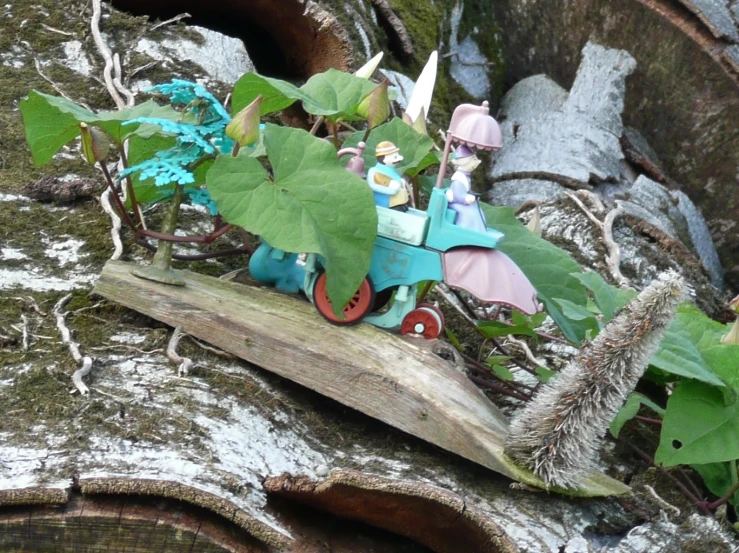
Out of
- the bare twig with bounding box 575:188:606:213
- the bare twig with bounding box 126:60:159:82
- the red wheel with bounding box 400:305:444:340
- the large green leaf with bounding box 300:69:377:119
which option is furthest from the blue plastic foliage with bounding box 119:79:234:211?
the bare twig with bounding box 575:188:606:213

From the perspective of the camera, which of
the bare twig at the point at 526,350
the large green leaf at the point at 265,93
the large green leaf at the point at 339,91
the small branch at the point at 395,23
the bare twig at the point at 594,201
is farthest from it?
the small branch at the point at 395,23

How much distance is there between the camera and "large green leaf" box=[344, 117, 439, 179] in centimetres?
141

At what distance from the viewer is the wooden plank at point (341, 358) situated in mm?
1226

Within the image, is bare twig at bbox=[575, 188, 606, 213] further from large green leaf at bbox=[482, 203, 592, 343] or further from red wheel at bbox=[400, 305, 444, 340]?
red wheel at bbox=[400, 305, 444, 340]

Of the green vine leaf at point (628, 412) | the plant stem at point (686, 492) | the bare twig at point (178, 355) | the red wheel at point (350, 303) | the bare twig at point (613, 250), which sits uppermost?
the bare twig at point (613, 250)

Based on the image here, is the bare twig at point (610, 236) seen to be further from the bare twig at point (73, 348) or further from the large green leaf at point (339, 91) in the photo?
the bare twig at point (73, 348)

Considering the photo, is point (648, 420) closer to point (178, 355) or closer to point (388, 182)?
point (388, 182)

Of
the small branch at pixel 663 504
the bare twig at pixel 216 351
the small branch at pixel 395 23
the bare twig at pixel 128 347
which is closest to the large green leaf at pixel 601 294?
the small branch at pixel 663 504

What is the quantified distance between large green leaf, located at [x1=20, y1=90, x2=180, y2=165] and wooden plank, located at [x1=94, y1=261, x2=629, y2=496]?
0.72ft

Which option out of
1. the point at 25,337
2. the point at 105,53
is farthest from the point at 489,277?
the point at 105,53

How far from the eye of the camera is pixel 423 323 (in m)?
1.35

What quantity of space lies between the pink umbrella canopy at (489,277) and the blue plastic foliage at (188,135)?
1.36 ft

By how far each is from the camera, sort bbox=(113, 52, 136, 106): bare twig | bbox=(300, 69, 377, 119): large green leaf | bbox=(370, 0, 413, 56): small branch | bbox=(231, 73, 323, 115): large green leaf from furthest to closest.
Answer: bbox=(370, 0, 413, 56): small branch
bbox=(113, 52, 136, 106): bare twig
bbox=(300, 69, 377, 119): large green leaf
bbox=(231, 73, 323, 115): large green leaf

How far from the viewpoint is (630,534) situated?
1201mm
